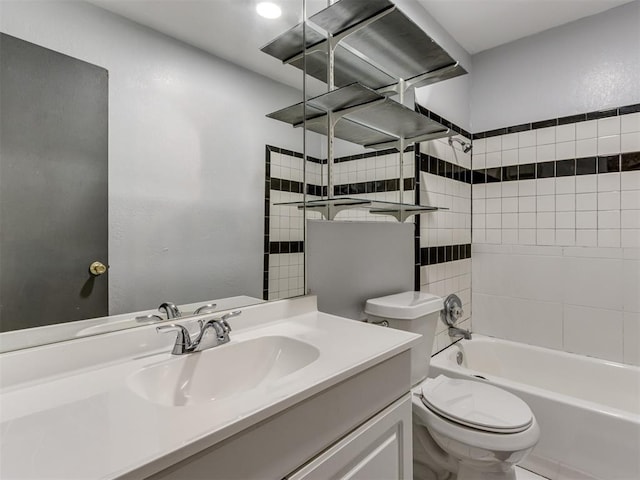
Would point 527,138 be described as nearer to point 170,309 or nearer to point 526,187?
point 526,187

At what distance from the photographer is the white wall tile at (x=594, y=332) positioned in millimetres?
1920

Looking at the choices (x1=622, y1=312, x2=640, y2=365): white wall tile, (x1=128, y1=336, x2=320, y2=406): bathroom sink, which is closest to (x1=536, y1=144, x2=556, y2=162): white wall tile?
(x1=622, y1=312, x2=640, y2=365): white wall tile

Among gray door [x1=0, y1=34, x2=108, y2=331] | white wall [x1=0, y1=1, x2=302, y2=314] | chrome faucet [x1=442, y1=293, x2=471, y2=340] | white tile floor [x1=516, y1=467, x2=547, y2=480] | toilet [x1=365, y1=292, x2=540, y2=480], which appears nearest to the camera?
gray door [x1=0, y1=34, x2=108, y2=331]

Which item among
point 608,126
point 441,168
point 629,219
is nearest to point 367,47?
point 441,168

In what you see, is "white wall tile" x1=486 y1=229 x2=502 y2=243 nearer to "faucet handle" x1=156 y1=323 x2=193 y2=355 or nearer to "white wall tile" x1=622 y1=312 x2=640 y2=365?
"white wall tile" x1=622 y1=312 x2=640 y2=365

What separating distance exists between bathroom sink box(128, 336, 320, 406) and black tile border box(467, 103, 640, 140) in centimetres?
216

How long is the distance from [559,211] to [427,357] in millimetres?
1334

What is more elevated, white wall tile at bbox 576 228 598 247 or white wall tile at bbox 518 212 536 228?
white wall tile at bbox 518 212 536 228

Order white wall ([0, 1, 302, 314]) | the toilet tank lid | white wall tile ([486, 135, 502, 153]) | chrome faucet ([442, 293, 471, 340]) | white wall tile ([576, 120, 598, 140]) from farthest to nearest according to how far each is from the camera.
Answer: white wall tile ([486, 135, 502, 153])
chrome faucet ([442, 293, 471, 340])
white wall tile ([576, 120, 598, 140])
the toilet tank lid
white wall ([0, 1, 302, 314])

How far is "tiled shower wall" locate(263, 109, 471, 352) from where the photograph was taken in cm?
128

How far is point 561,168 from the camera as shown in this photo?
2107mm

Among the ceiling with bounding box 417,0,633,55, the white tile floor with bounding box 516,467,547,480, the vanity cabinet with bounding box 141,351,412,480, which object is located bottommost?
the white tile floor with bounding box 516,467,547,480

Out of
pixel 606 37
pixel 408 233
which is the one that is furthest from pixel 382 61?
pixel 606 37

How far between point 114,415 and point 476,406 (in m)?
1.27
